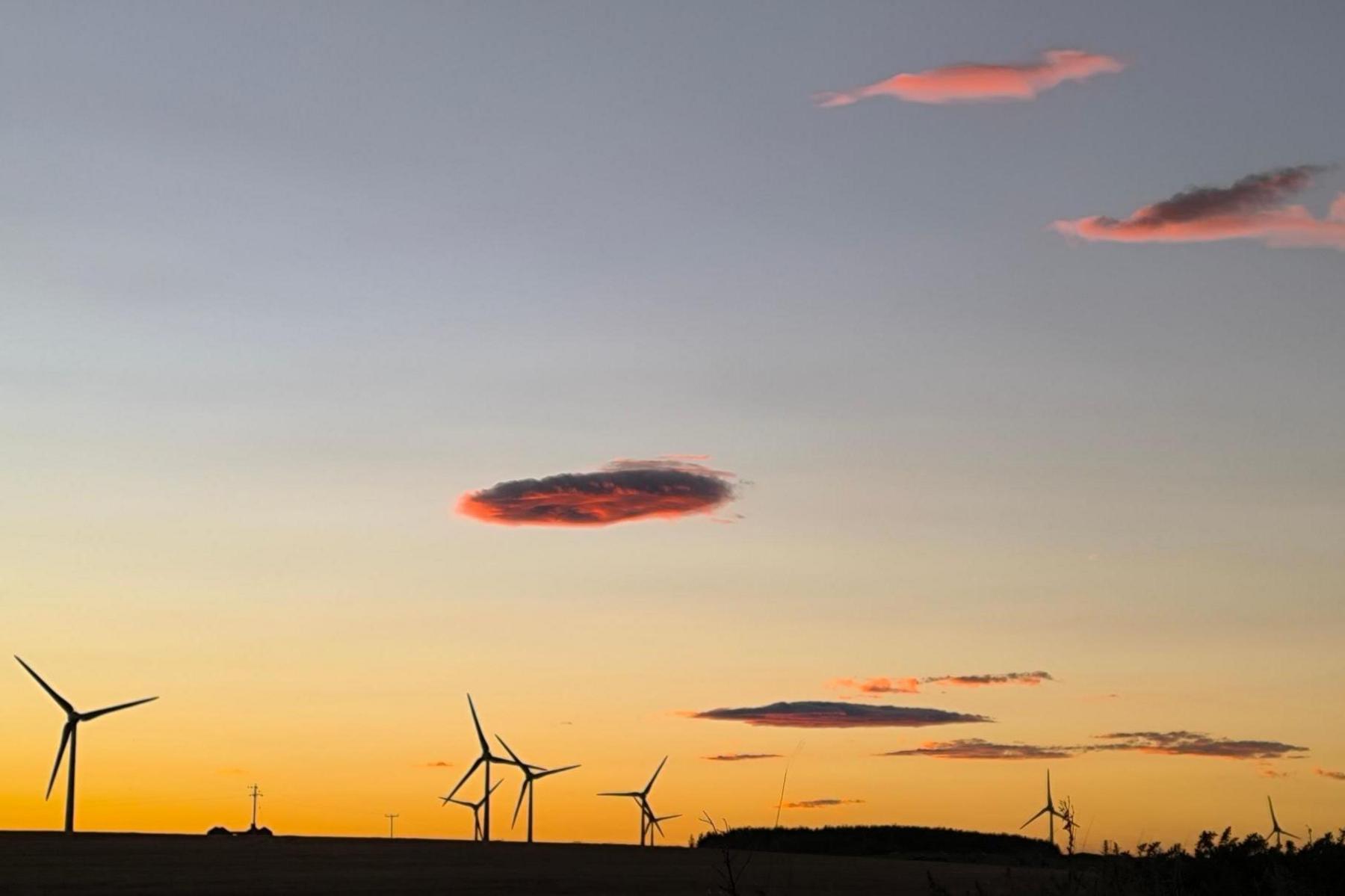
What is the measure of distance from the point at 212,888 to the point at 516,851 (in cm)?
4153

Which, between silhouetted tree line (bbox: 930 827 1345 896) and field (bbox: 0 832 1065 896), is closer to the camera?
silhouetted tree line (bbox: 930 827 1345 896)

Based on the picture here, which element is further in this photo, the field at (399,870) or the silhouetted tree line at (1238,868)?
the field at (399,870)

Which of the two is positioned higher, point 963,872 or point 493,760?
point 493,760

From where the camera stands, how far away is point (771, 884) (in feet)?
247

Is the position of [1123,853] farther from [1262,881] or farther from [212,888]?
[212,888]

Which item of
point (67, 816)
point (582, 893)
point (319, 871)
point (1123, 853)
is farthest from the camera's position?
point (67, 816)

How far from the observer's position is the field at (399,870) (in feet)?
220

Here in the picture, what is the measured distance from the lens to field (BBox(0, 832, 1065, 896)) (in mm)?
67188

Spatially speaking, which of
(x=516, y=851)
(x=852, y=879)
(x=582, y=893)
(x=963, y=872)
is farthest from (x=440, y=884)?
(x=963, y=872)

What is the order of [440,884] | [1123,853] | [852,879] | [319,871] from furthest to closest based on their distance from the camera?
[852,879]
[319,871]
[440,884]
[1123,853]

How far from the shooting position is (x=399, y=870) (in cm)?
8050

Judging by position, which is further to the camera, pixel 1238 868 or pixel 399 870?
pixel 399 870

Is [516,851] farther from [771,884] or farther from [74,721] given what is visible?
[74,721]

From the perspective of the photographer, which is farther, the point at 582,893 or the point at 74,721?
the point at 74,721
